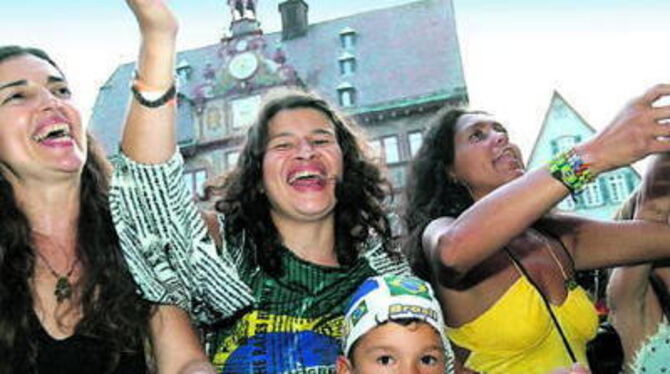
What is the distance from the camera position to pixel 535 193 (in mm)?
1646

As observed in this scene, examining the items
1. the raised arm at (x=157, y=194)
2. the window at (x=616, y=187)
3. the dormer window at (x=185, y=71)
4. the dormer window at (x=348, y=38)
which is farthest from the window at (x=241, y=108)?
the raised arm at (x=157, y=194)

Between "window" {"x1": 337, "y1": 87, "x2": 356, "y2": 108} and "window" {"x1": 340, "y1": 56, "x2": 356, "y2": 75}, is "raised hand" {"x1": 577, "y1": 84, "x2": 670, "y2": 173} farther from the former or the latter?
"window" {"x1": 340, "y1": 56, "x2": 356, "y2": 75}

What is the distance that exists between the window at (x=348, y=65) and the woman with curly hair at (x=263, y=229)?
18805mm

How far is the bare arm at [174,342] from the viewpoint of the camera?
5.68 ft

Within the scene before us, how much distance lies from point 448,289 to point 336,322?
416 mm

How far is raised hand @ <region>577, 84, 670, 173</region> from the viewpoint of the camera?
60.1 inches

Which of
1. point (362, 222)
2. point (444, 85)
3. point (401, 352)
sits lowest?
point (401, 352)

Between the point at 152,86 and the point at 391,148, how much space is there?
60.1 ft

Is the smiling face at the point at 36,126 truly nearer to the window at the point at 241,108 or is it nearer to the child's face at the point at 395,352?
the child's face at the point at 395,352

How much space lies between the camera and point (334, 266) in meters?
2.12

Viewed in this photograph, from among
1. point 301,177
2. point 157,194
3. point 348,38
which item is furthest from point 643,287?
point 348,38

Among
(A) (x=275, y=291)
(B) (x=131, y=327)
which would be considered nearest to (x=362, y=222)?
(A) (x=275, y=291)

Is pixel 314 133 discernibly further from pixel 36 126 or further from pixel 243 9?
pixel 243 9

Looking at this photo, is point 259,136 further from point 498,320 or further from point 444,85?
point 444,85
